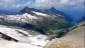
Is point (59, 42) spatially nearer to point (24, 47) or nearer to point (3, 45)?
point (24, 47)

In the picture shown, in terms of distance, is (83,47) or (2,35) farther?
(2,35)

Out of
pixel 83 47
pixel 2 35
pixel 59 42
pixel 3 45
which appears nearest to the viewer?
pixel 83 47

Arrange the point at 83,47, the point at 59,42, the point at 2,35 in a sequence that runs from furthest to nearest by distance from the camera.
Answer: the point at 2,35, the point at 59,42, the point at 83,47

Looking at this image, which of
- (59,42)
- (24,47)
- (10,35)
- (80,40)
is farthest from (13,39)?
(80,40)

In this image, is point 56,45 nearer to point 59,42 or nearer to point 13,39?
point 59,42

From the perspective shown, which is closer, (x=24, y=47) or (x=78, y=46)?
(x=78, y=46)

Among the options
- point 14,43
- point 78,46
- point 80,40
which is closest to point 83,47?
point 78,46

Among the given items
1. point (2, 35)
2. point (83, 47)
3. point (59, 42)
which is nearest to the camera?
point (83, 47)

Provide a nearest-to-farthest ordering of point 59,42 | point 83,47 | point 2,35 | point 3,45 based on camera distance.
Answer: point 83,47, point 59,42, point 3,45, point 2,35

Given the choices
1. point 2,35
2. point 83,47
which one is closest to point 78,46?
point 83,47
